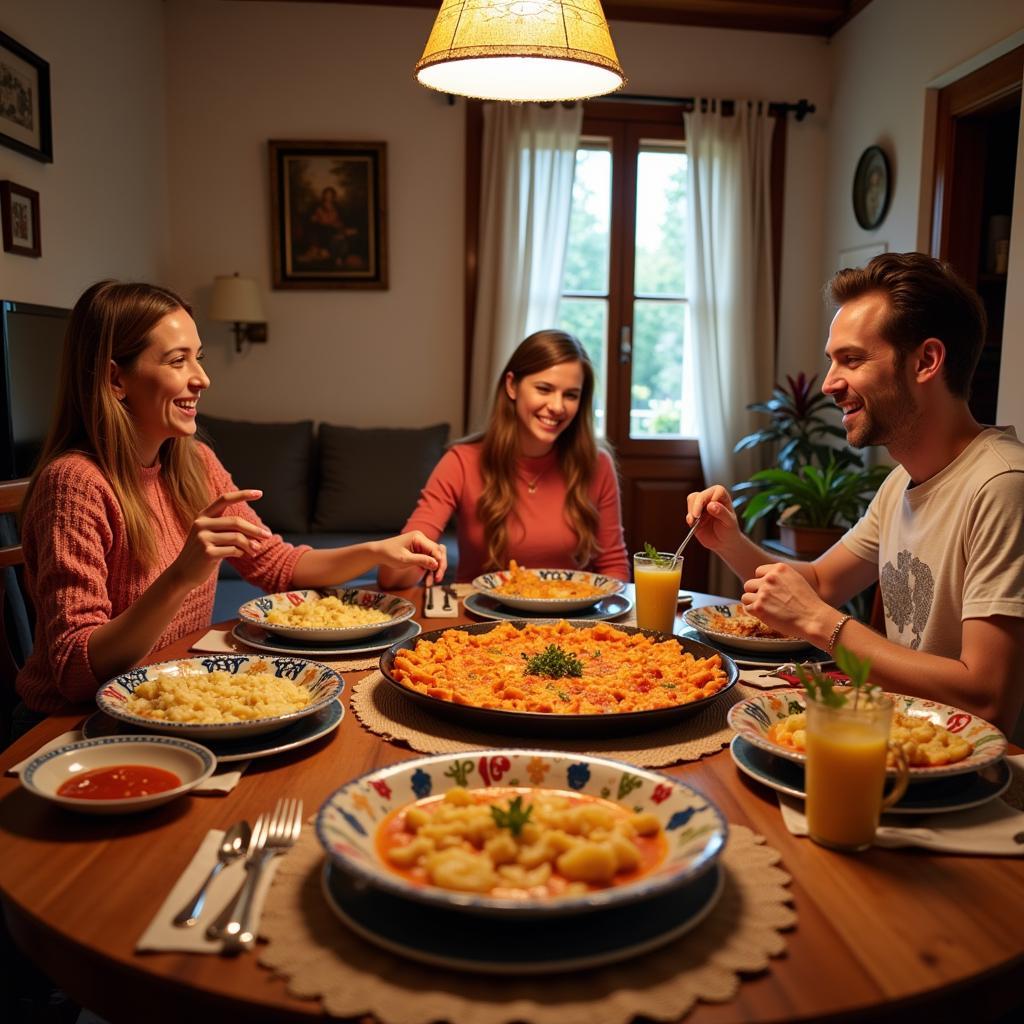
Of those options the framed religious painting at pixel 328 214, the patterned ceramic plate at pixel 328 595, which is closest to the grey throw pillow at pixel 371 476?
the framed religious painting at pixel 328 214

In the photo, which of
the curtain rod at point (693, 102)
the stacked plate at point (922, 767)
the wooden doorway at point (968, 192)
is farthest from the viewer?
the curtain rod at point (693, 102)

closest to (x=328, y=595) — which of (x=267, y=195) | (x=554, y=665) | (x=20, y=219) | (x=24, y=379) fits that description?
(x=554, y=665)

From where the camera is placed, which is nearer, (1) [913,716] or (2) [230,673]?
(1) [913,716]

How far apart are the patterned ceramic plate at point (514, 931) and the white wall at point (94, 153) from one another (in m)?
3.22

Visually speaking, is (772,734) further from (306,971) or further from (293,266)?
(293,266)

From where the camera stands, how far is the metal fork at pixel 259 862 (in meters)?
0.78

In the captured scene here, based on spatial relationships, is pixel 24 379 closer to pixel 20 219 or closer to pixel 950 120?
pixel 20 219

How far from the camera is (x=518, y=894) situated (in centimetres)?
79

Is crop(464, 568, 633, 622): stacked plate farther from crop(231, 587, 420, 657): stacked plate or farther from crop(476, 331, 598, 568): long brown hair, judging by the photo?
crop(476, 331, 598, 568): long brown hair

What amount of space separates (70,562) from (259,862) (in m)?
0.82

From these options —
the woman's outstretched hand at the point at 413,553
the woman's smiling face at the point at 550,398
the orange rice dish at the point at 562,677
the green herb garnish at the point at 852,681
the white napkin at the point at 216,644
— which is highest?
the woman's smiling face at the point at 550,398

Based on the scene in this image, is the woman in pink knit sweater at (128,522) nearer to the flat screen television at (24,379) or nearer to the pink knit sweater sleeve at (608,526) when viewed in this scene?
the pink knit sweater sleeve at (608,526)

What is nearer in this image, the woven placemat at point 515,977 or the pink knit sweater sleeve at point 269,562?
the woven placemat at point 515,977

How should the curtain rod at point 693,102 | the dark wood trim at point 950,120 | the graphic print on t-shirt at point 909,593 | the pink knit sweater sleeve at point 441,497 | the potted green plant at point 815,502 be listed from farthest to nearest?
the curtain rod at point 693,102 < the potted green plant at point 815,502 < the dark wood trim at point 950,120 < the pink knit sweater sleeve at point 441,497 < the graphic print on t-shirt at point 909,593
